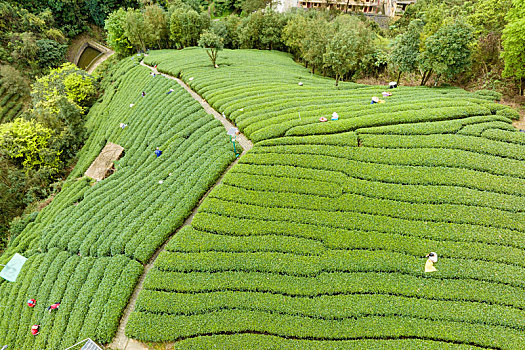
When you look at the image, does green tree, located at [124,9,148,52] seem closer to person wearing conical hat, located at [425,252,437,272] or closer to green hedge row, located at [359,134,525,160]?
green hedge row, located at [359,134,525,160]

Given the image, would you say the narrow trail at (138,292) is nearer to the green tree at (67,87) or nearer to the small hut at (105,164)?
the small hut at (105,164)

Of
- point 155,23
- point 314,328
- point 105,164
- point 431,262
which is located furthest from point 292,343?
point 155,23

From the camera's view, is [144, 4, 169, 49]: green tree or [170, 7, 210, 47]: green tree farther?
[144, 4, 169, 49]: green tree

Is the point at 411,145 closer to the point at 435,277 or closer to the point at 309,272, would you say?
the point at 435,277

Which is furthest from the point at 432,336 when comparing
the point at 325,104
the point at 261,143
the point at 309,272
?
the point at 325,104

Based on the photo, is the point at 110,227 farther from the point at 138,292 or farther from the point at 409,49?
the point at 409,49

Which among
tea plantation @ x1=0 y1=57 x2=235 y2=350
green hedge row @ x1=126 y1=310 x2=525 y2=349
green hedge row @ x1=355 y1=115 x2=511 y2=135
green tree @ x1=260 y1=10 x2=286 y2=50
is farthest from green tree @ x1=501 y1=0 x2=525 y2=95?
green tree @ x1=260 y1=10 x2=286 y2=50
